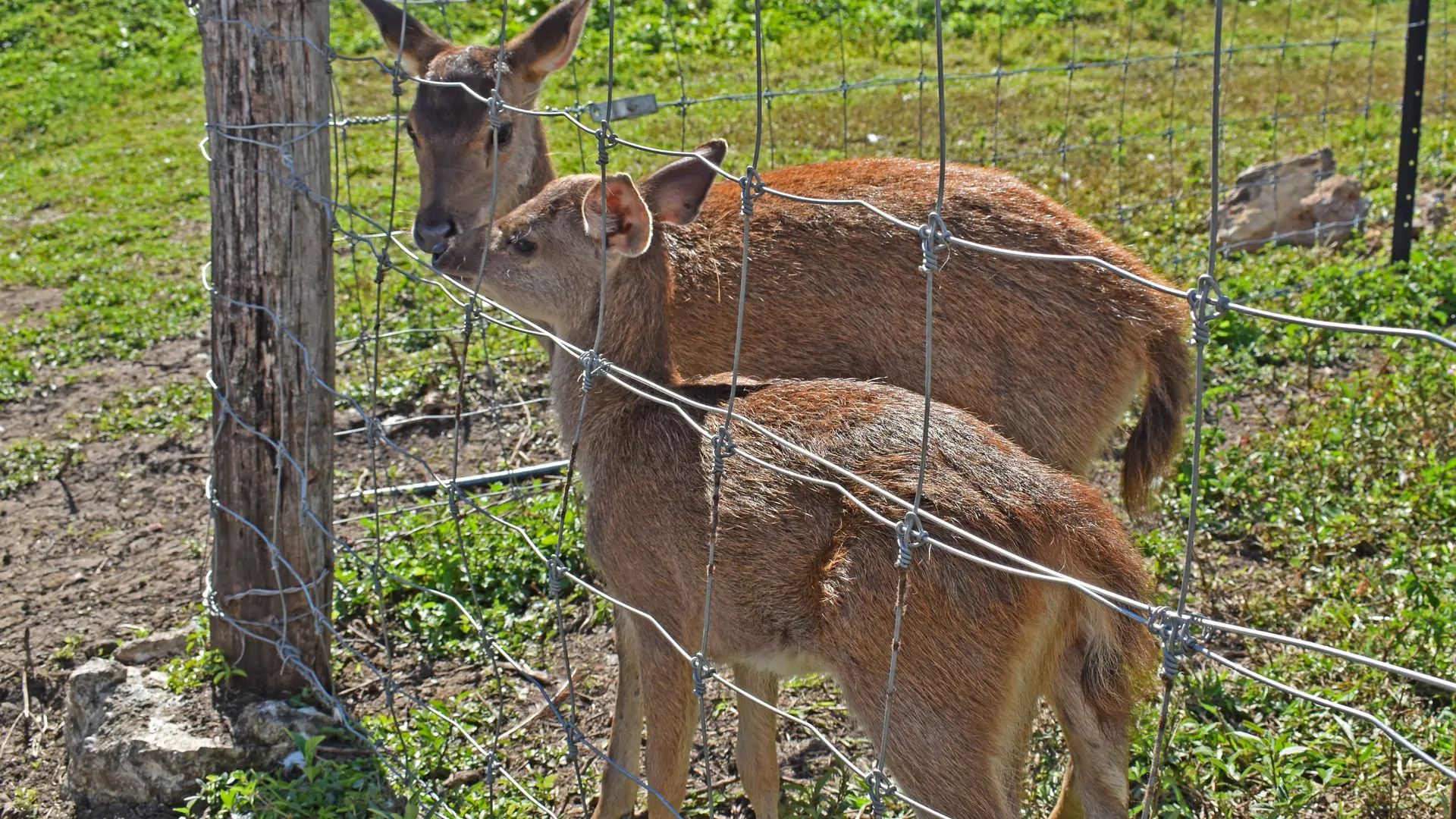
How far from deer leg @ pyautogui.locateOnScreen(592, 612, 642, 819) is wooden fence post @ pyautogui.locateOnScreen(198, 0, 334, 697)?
0.93 meters

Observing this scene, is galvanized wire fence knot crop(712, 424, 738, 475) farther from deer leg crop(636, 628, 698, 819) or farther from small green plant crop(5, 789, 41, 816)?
small green plant crop(5, 789, 41, 816)

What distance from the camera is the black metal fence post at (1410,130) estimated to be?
611 cm

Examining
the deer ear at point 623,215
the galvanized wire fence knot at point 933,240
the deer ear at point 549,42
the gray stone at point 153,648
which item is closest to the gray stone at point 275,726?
the gray stone at point 153,648

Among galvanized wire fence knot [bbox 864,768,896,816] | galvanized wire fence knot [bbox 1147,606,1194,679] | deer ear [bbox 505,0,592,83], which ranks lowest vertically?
galvanized wire fence knot [bbox 864,768,896,816]

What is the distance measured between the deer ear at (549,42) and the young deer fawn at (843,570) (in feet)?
4.38

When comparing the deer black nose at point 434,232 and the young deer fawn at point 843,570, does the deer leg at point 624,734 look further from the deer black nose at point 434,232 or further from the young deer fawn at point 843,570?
the deer black nose at point 434,232

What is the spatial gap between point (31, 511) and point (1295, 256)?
5964 mm

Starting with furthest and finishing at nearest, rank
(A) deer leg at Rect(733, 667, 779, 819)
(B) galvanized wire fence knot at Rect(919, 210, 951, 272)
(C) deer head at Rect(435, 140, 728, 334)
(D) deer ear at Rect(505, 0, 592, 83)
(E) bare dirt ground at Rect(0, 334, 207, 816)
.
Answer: (D) deer ear at Rect(505, 0, 592, 83) → (E) bare dirt ground at Rect(0, 334, 207, 816) → (C) deer head at Rect(435, 140, 728, 334) → (A) deer leg at Rect(733, 667, 779, 819) → (B) galvanized wire fence knot at Rect(919, 210, 951, 272)

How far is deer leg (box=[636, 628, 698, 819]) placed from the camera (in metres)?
3.14

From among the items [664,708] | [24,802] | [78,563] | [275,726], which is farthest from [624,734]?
[78,563]

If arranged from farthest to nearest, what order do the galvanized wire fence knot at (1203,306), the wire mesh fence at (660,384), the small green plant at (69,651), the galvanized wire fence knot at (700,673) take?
1. the small green plant at (69,651)
2. the galvanized wire fence knot at (700,673)
3. the wire mesh fence at (660,384)
4. the galvanized wire fence knot at (1203,306)

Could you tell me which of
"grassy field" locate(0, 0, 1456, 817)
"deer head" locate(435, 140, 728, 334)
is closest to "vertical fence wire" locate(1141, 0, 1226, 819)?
"grassy field" locate(0, 0, 1456, 817)

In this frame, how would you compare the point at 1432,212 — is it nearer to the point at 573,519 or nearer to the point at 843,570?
the point at 573,519

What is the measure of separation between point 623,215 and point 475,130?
4.24 feet
